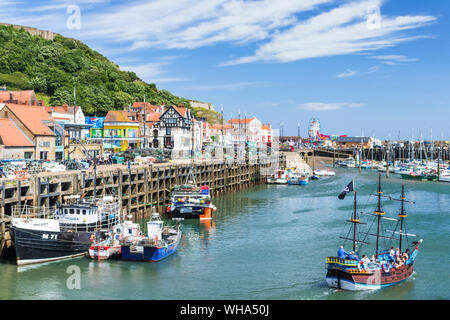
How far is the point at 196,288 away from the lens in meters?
33.8

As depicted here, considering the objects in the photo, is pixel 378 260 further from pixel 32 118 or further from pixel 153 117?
pixel 153 117

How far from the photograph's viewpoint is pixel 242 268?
3875cm

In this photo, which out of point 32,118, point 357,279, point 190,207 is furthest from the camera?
point 32,118

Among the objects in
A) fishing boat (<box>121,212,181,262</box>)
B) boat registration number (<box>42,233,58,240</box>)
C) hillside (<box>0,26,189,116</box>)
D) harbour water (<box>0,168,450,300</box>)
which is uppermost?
hillside (<box>0,26,189,116</box>)

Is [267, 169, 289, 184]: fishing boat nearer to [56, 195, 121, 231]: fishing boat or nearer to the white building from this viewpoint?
the white building

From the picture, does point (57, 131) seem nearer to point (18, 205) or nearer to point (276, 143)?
point (18, 205)

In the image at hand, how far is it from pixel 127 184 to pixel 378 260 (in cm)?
3404

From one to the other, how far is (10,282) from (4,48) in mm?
135807

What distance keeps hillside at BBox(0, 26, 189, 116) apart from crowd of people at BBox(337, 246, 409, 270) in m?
102

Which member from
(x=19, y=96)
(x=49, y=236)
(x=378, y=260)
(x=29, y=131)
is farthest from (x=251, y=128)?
(x=378, y=260)

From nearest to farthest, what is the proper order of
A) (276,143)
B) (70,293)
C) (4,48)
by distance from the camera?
1. (70,293)
2. (4,48)
3. (276,143)

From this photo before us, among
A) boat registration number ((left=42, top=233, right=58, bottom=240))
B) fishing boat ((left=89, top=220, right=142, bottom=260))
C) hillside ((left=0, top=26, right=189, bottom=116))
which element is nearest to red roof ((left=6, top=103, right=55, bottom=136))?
fishing boat ((left=89, top=220, right=142, bottom=260))

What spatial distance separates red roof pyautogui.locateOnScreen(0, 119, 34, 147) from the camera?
57859 mm
